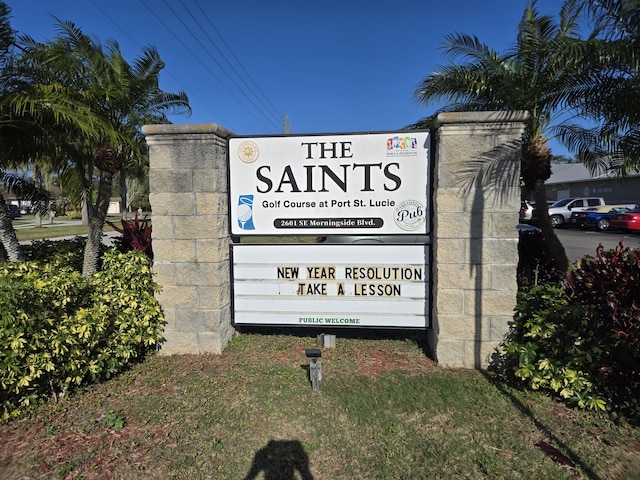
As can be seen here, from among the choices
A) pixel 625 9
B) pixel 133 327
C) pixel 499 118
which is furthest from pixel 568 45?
pixel 133 327

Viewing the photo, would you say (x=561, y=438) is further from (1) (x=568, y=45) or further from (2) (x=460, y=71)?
(2) (x=460, y=71)

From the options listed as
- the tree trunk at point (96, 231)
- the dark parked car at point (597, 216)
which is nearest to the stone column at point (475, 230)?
the tree trunk at point (96, 231)

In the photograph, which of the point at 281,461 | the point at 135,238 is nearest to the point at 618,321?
the point at 281,461

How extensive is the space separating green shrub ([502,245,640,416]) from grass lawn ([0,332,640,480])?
21 centimetres

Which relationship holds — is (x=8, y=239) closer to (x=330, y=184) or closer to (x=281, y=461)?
(x=330, y=184)

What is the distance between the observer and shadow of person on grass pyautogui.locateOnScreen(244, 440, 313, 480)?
2.62 metres

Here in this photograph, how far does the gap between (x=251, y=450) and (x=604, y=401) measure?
9.66 ft

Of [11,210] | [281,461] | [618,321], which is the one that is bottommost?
[281,461]

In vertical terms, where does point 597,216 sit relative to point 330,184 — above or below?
below

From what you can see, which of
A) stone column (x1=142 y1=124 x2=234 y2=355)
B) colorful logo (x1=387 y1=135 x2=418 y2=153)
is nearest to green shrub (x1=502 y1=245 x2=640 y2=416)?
colorful logo (x1=387 y1=135 x2=418 y2=153)

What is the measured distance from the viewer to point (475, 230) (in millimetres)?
4004

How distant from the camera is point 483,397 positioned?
11.6ft

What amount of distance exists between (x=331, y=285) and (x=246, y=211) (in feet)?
4.45

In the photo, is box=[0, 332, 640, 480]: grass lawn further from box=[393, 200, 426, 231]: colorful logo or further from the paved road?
the paved road
